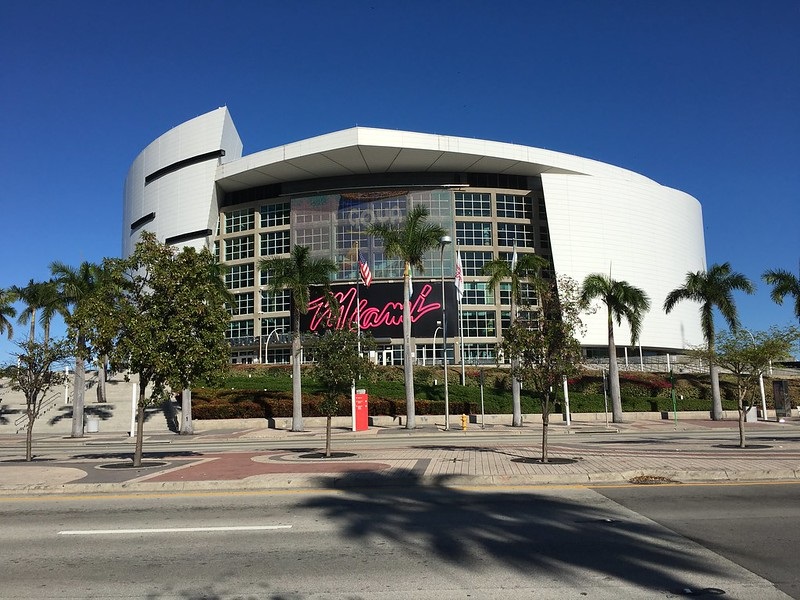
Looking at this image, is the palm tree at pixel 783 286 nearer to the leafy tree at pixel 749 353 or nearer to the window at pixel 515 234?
the leafy tree at pixel 749 353

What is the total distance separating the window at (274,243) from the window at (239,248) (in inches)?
72.3

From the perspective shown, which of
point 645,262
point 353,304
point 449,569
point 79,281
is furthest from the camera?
point 645,262

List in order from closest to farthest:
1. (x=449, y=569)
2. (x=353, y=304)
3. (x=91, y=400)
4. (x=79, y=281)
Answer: (x=449, y=569)
(x=79, y=281)
(x=91, y=400)
(x=353, y=304)

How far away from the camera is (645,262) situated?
83250mm

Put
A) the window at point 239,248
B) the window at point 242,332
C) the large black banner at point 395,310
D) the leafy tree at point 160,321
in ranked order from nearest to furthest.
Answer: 1. the leafy tree at point 160,321
2. the large black banner at point 395,310
3. the window at point 242,332
4. the window at point 239,248

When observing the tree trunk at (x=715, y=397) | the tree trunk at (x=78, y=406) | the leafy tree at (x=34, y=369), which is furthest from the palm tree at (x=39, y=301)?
the tree trunk at (x=715, y=397)

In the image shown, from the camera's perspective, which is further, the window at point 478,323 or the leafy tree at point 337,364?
the window at point 478,323

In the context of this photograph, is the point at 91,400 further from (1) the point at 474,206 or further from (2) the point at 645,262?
(2) the point at 645,262

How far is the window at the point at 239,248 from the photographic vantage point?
83.0 metres

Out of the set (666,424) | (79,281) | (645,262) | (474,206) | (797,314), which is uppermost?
(474,206)

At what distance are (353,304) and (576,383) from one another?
30.8 meters

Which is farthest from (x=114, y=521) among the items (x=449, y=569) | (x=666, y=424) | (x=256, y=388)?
(x=256, y=388)

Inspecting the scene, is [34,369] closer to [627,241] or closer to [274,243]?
[274,243]

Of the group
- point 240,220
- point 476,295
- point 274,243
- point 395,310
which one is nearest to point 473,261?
point 476,295
